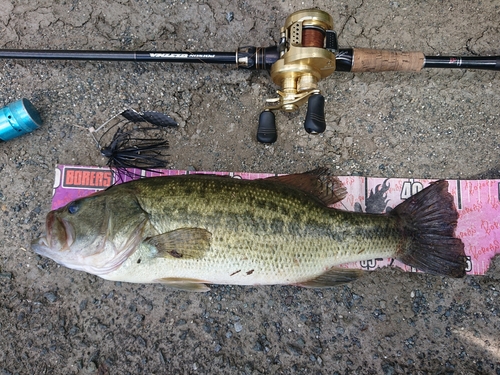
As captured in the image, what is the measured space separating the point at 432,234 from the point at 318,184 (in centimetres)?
86

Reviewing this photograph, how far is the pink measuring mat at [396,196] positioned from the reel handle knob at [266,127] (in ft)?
0.98

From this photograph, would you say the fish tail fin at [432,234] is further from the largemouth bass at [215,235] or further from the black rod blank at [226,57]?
the black rod blank at [226,57]

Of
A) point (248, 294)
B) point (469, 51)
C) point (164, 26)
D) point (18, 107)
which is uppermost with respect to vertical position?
point (164, 26)

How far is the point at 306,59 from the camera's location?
2.29m

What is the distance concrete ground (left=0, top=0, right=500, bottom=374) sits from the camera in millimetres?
2613

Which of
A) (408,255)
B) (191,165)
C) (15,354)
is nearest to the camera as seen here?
(408,255)

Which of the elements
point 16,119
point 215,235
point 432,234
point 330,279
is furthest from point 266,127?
point 16,119

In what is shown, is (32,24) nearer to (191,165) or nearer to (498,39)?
(191,165)

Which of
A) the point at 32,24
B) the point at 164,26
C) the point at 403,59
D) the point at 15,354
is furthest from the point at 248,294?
the point at 32,24

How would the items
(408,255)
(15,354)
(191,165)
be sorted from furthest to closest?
(191,165), (15,354), (408,255)

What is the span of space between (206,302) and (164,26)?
2241mm

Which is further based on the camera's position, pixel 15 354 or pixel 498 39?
pixel 498 39

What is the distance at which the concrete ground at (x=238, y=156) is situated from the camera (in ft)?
8.57

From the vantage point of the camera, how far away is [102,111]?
284cm
